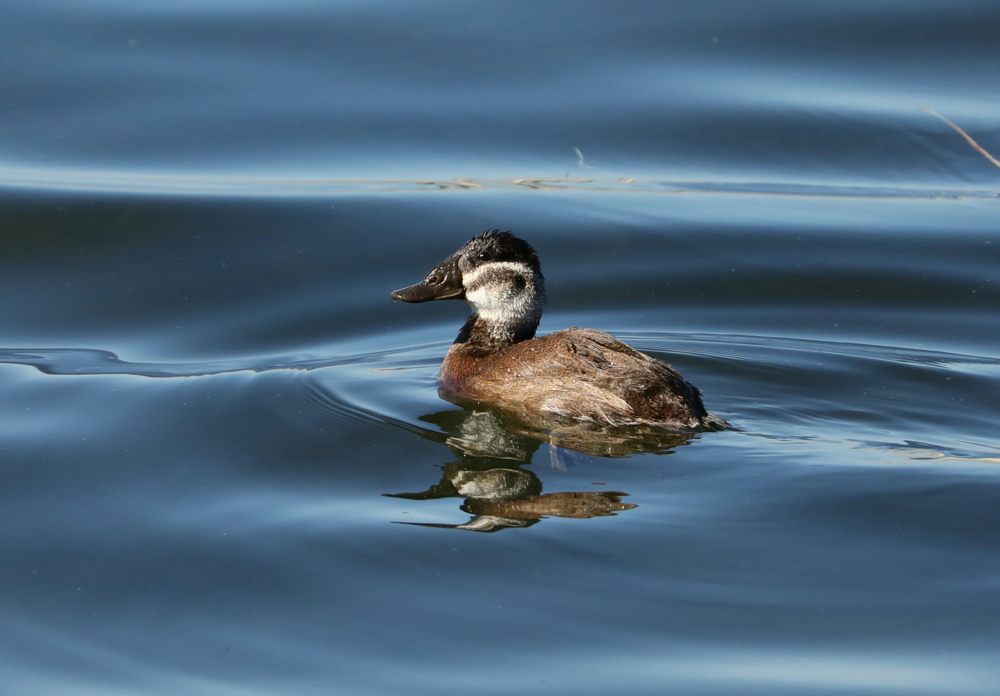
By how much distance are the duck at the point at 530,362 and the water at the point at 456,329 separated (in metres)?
0.17

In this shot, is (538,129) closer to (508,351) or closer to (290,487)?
(508,351)

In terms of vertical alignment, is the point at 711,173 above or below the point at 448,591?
above

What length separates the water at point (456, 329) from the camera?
164 inches

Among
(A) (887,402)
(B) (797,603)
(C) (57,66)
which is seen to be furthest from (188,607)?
(C) (57,66)

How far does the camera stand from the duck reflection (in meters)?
5.00

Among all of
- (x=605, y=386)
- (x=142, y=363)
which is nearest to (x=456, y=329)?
(x=142, y=363)

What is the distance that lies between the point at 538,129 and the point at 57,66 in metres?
4.54

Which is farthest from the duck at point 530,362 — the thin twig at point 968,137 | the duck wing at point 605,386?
the thin twig at point 968,137

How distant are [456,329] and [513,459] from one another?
2270mm

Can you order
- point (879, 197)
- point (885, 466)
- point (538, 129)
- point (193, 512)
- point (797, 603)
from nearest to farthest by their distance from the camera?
point (797, 603) → point (193, 512) → point (885, 466) → point (879, 197) → point (538, 129)

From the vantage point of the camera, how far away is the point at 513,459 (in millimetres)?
5770

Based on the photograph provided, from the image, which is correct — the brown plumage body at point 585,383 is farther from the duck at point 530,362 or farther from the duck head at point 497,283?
the duck head at point 497,283

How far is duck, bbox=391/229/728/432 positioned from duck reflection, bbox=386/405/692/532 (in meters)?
0.08

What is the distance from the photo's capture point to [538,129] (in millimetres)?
10430
